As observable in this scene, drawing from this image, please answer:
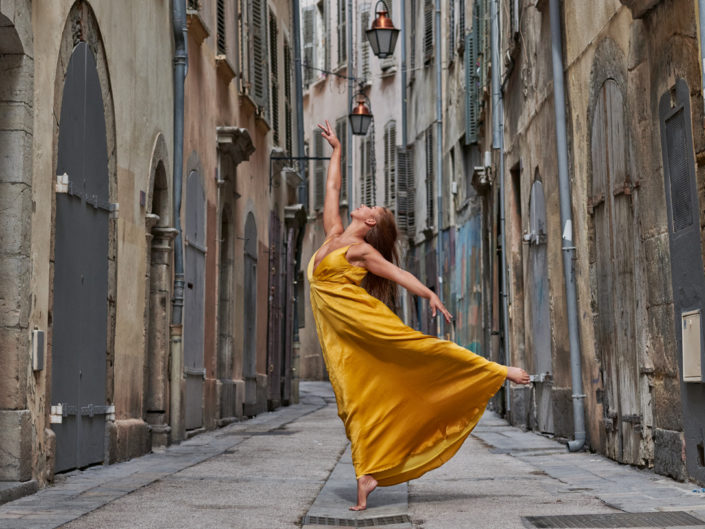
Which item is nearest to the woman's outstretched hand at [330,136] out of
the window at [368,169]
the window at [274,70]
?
the window at [274,70]

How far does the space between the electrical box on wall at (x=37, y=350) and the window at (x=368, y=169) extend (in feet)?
84.9

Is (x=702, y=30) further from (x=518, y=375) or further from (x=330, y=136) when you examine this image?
(x=330, y=136)

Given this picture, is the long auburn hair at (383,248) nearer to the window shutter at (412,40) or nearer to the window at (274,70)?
the window at (274,70)

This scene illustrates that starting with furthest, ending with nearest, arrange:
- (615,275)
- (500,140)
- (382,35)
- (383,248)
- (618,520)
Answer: (382,35) → (500,140) → (615,275) → (383,248) → (618,520)

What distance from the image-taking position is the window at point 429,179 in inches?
1104

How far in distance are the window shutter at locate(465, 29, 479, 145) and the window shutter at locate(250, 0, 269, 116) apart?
328cm

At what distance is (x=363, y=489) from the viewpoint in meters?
6.57

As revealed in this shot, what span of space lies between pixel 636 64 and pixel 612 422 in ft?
9.29

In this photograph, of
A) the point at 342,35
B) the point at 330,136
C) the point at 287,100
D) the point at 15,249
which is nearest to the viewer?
the point at 15,249

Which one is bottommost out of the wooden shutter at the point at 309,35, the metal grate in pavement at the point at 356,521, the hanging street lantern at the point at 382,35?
the metal grate in pavement at the point at 356,521

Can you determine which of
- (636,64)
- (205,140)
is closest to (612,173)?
(636,64)

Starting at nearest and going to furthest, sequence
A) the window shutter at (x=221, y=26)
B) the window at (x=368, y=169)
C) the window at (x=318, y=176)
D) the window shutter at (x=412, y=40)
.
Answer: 1. the window shutter at (x=221, y=26)
2. the window shutter at (x=412, y=40)
3. the window at (x=368, y=169)
4. the window at (x=318, y=176)

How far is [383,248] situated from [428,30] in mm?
21218

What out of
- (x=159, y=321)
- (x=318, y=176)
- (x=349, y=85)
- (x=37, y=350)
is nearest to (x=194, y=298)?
(x=159, y=321)
